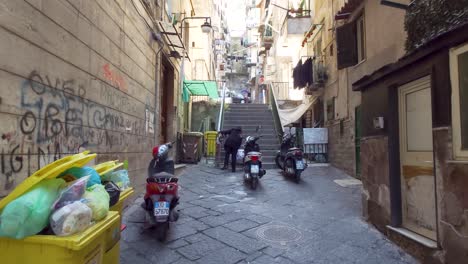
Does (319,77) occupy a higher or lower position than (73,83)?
higher

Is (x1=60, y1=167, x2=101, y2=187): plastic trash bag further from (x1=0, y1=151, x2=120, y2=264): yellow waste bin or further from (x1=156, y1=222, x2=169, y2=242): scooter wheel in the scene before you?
(x1=156, y1=222, x2=169, y2=242): scooter wheel

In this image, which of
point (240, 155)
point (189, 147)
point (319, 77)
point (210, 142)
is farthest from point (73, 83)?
point (319, 77)

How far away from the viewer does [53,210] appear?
72.6 inches

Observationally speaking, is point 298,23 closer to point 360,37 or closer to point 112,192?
point 360,37

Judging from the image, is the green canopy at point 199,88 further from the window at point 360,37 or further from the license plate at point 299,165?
the license plate at point 299,165

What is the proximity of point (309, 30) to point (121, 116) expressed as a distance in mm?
10840

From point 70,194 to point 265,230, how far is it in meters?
3.50

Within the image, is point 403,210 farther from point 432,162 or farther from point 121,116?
point 121,116

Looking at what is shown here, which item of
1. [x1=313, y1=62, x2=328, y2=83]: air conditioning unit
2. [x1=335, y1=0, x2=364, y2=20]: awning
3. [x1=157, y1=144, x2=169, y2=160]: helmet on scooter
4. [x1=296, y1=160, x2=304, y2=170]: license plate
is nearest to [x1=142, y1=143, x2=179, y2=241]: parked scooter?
[x1=157, y1=144, x2=169, y2=160]: helmet on scooter

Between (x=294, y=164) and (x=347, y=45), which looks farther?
(x=347, y=45)

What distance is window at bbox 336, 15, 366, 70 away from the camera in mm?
9250

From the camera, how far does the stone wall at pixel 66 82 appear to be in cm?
258

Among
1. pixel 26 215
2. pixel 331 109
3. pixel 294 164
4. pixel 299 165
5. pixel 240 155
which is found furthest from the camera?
pixel 331 109

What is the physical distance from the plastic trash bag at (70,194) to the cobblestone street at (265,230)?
2.08 meters
